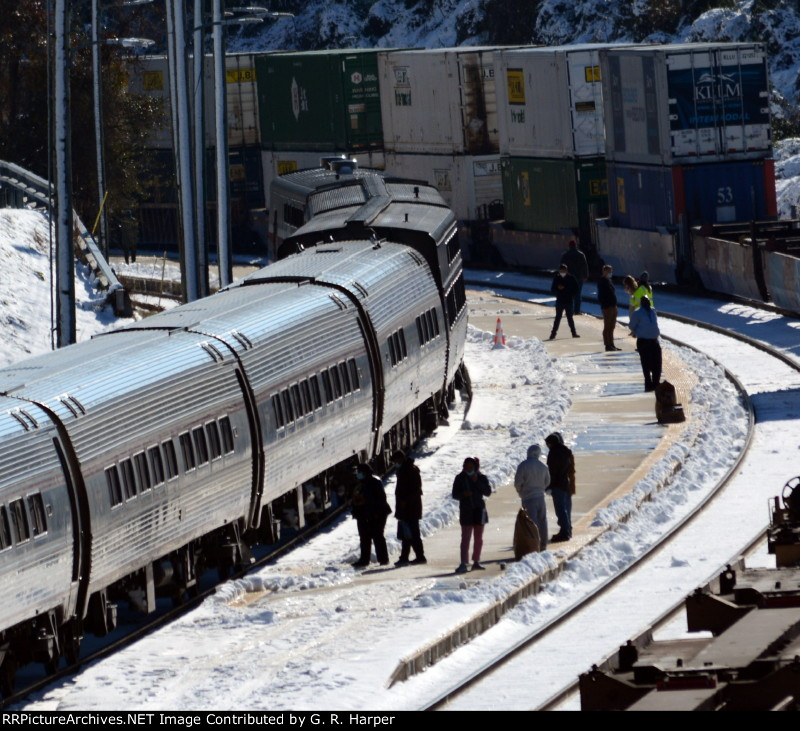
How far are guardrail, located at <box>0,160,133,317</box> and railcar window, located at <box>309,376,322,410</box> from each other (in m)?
17.5

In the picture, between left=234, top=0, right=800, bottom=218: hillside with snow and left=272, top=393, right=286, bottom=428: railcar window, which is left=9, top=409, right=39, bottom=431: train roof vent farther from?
left=234, top=0, right=800, bottom=218: hillside with snow

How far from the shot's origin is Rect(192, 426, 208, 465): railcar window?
18391mm

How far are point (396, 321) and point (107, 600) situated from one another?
356 inches

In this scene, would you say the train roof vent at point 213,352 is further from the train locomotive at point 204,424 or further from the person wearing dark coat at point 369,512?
the person wearing dark coat at point 369,512

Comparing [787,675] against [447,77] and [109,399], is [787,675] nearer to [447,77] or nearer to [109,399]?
[109,399]

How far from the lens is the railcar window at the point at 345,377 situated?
22969mm

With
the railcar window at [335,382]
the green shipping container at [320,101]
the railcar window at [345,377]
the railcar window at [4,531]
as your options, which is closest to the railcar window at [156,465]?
the railcar window at [4,531]

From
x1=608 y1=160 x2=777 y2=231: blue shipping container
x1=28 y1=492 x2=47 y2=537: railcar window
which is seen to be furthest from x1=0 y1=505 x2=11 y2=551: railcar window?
x1=608 y1=160 x2=777 y2=231: blue shipping container

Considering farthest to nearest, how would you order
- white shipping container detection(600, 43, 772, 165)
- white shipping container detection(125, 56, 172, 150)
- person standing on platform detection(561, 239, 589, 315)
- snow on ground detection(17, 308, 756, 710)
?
white shipping container detection(125, 56, 172, 150)
white shipping container detection(600, 43, 772, 165)
person standing on platform detection(561, 239, 589, 315)
snow on ground detection(17, 308, 756, 710)

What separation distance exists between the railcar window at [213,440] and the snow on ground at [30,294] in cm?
1512

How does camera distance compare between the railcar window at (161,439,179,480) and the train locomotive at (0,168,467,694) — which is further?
the railcar window at (161,439,179,480)

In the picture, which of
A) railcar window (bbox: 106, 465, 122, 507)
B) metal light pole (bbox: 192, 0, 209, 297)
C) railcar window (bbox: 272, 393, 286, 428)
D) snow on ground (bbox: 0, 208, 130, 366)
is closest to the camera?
railcar window (bbox: 106, 465, 122, 507)

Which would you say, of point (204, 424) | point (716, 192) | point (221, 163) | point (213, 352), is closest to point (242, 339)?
point (213, 352)

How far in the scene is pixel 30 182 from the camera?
→ 4572 cm
